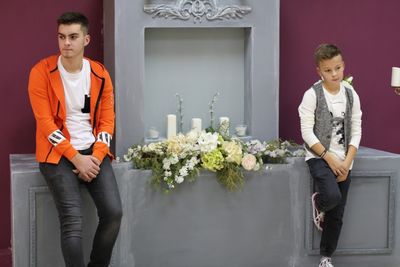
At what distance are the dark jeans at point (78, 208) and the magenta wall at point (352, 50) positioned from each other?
1723mm

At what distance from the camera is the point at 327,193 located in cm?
382

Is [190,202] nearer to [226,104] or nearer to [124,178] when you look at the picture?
[124,178]

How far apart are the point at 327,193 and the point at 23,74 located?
202 centimetres

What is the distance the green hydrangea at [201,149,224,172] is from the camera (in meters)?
3.90

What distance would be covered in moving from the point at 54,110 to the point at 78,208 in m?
0.53

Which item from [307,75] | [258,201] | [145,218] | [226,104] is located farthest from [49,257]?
[307,75]

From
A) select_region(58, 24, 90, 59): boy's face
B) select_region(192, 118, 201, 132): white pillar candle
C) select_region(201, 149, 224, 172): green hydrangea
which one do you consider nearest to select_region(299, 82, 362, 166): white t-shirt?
select_region(201, 149, 224, 172): green hydrangea

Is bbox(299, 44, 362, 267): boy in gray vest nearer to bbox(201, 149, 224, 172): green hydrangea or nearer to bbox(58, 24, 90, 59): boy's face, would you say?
bbox(201, 149, 224, 172): green hydrangea

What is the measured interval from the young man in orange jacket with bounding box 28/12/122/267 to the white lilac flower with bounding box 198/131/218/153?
0.57 meters

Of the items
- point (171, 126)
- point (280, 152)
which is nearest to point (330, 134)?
point (280, 152)

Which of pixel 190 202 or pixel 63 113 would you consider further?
pixel 190 202

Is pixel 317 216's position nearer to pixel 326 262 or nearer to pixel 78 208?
pixel 326 262

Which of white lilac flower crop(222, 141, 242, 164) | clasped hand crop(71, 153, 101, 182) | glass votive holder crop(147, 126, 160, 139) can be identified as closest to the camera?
clasped hand crop(71, 153, 101, 182)

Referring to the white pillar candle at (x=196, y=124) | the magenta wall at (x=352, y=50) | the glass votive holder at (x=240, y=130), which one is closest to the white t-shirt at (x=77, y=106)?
the white pillar candle at (x=196, y=124)
